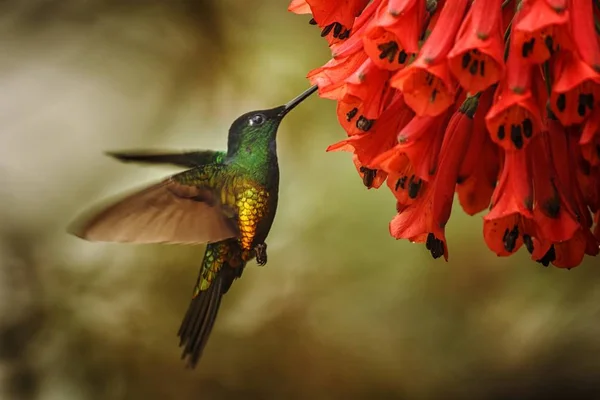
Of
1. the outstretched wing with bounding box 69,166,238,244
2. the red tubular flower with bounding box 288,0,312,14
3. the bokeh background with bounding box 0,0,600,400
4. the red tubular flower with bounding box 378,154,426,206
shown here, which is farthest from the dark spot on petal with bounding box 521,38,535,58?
the bokeh background with bounding box 0,0,600,400

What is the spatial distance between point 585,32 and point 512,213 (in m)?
0.11

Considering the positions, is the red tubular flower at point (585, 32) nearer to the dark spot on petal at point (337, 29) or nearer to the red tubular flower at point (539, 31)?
the red tubular flower at point (539, 31)

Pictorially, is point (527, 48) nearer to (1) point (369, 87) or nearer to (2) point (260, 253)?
(1) point (369, 87)

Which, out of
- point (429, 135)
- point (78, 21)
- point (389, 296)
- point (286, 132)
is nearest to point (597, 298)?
point (389, 296)

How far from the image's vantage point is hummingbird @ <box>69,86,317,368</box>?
73 cm

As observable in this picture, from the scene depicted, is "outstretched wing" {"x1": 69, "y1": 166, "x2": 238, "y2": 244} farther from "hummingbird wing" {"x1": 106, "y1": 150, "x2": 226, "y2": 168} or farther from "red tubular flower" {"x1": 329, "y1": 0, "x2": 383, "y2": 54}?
"red tubular flower" {"x1": 329, "y1": 0, "x2": 383, "y2": 54}

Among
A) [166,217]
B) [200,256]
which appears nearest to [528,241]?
[166,217]

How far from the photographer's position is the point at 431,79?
429mm

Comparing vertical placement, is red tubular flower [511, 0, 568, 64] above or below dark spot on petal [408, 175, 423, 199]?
above

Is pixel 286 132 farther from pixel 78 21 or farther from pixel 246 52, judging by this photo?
pixel 78 21

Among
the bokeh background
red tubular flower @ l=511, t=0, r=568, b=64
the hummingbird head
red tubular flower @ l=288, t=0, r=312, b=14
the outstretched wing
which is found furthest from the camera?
the bokeh background

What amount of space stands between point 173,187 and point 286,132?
0.41m

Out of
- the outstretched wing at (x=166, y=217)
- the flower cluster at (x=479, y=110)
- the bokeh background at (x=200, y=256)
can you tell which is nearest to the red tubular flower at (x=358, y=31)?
the flower cluster at (x=479, y=110)

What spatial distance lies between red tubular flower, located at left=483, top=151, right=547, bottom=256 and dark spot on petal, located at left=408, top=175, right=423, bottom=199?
0.05 metres
